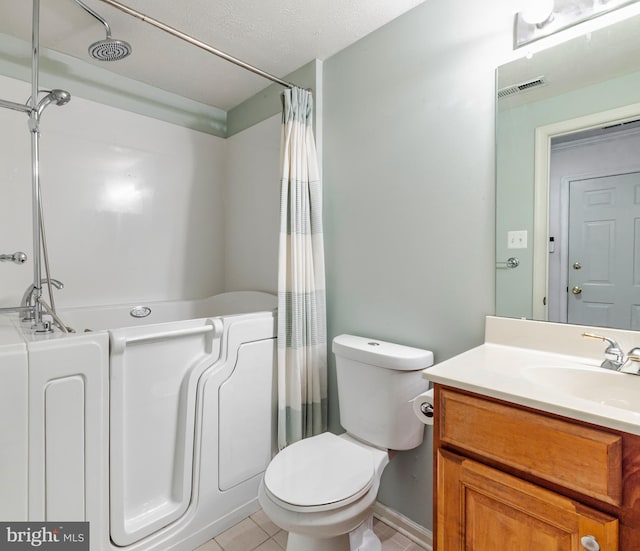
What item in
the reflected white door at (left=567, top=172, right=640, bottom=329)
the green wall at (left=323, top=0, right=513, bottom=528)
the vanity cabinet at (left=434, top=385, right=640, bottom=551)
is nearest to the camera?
the vanity cabinet at (left=434, top=385, right=640, bottom=551)

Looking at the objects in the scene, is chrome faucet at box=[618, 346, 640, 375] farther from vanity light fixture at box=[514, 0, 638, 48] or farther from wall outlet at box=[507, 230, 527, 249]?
vanity light fixture at box=[514, 0, 638, 48]

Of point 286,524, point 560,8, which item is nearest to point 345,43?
point 560,8

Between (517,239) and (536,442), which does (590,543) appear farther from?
(517,239)

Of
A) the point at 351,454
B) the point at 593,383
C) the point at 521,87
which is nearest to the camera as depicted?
the point at 593,383

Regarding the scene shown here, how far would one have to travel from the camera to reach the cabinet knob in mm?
719

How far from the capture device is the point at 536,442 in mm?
801

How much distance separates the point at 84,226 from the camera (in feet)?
6.86

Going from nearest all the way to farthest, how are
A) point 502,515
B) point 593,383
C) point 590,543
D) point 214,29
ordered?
1. point 590,543
2. point 502,515
3. point 593,383
4. point 214,29

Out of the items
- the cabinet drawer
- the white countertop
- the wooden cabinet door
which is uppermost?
the white countertop

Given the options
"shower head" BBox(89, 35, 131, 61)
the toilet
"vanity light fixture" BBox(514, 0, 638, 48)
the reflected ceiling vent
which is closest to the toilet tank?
the toilet

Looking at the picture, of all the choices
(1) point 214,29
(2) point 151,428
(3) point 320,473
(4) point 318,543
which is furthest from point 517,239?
(1) point 214,29

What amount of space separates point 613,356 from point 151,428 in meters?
1.60

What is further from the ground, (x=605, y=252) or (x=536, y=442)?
(x=605, y=252)

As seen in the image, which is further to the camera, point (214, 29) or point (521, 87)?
point (214, 29)
